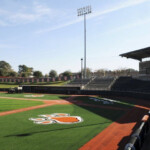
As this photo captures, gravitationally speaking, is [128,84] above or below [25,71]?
below

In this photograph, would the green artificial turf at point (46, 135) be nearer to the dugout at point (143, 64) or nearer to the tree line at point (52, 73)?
the dugout at point (143, 64)

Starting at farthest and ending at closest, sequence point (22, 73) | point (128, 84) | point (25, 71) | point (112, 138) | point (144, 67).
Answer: point (25, 71) → point (22, 73) → point (144, 67) → point (128, 84) → point (112, 138)

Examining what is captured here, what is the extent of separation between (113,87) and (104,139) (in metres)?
34.0

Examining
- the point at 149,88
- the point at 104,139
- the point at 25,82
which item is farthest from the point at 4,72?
the point at 104,139

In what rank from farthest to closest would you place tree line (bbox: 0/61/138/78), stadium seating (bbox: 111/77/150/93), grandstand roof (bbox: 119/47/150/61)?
tree line (bbox: 0/61/138/78)
stadium seating (bbox: 111/77/150/93)
grandstand roof (bbox: 119/47/150/61)

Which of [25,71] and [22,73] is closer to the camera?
[22,73]

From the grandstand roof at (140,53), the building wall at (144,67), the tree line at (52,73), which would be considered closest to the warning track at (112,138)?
the grandstand roof at (140,53)

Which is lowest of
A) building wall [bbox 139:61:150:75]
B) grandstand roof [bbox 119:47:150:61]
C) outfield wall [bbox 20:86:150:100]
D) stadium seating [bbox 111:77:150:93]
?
outfield wall [bbox 20:86:150:100]

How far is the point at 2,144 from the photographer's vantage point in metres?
8.80

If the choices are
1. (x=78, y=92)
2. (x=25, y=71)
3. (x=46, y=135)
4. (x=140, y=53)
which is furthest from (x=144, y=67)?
(x=25, y=71)

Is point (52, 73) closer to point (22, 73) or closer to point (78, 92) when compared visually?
point (22, 73)

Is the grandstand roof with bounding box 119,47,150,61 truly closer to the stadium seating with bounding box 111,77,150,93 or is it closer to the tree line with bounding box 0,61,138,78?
the stadium seating with bounding box 111,77,150,93

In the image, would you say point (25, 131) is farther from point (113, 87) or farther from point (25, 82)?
point (25, 82)

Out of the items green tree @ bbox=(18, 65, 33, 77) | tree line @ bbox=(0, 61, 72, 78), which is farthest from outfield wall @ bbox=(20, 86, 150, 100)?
green tree @ bbox=(18, 65, 33, 77)
